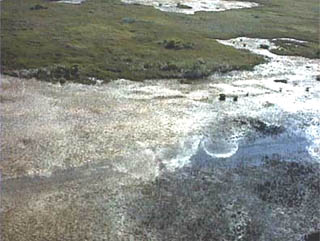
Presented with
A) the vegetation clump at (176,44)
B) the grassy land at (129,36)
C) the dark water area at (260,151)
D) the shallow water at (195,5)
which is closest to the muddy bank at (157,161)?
the dark water area at (260,151)

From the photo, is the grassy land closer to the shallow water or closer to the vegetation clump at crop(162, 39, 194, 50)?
the vegetation clump at crop(162, 39, 194, 50)

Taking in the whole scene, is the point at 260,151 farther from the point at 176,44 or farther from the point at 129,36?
the point at 129,36

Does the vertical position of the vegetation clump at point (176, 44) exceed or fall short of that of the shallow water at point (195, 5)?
it exceeds it

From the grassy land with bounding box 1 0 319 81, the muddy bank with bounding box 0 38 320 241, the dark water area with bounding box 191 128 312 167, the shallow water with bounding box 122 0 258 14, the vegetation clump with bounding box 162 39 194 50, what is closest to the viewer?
the muddy bank with bounding box 0 38 320 241

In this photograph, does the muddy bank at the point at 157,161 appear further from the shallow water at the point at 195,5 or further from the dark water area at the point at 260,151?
the shallow water at the point at 195,5

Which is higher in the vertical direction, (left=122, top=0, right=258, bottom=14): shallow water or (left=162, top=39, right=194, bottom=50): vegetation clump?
(left=162, top=39, right=194, bottom=50): vegetation clump

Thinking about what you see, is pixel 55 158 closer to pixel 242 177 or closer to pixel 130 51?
pixel 242 177

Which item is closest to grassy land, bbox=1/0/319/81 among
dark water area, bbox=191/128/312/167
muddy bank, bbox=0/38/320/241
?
muddy bank, bbox=0/38/320/241

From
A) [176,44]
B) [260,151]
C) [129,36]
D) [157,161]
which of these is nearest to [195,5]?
[129,36]

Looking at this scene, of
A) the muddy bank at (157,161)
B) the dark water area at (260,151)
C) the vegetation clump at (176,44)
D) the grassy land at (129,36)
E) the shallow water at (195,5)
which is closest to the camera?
the muddy bank at (157,161)
